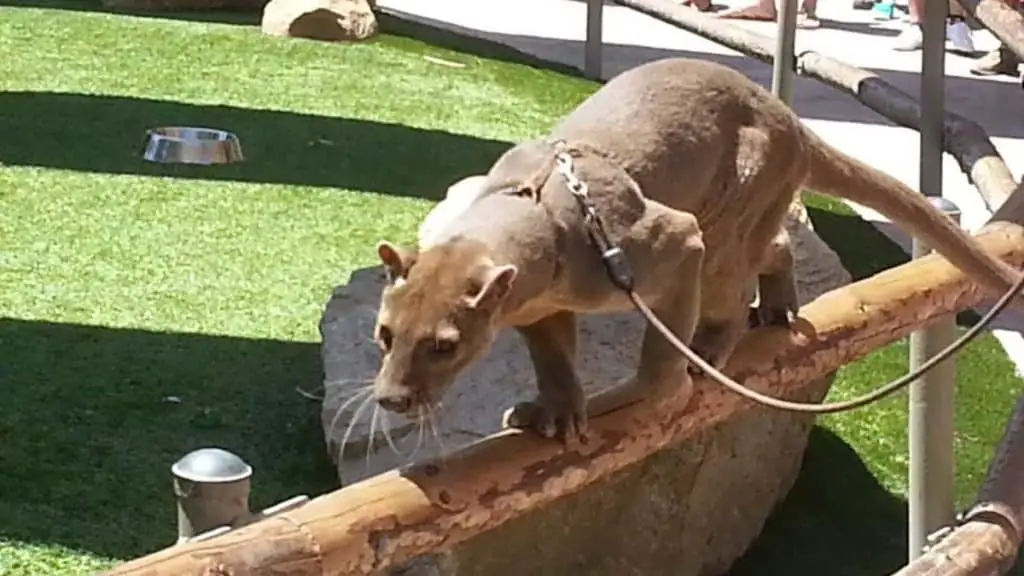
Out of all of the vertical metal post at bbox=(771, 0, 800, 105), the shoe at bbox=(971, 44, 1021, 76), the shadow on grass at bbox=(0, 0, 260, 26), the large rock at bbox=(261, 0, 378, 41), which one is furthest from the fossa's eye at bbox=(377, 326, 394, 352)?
the shoe at bbox=(971, 44, 1021, 76)

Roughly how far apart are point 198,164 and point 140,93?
76 cm

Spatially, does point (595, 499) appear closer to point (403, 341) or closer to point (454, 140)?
point (403, 341)

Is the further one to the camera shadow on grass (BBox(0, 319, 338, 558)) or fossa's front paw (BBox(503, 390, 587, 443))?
shadow on grass (BBox(0, 319, 338, 558))

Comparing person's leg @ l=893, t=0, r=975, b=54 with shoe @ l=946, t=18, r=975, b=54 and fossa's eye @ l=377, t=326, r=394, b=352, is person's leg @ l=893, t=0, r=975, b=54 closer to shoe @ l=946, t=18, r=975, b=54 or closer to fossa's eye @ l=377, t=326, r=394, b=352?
shoe @ l=946, t=18, r=975, b=54

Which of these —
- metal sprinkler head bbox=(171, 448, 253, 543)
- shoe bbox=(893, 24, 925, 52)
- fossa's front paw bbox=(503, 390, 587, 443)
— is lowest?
shoe bbox=(893, 24, 925, 52)

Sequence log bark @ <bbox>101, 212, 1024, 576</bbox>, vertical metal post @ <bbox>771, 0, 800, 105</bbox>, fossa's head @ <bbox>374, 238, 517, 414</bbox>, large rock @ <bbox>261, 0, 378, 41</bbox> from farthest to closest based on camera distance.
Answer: large rock @ <bbox>261, 0, 378, 41</bbox> < vertical metal post @ <bbox>771, 0, 800, 105</bbox> < fossa's head @ <bbox>374, 238, 517, 414</bbox> < log bark @ <bbox>101, 212, 1024, 576</bbox>

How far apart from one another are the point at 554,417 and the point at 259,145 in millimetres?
3161

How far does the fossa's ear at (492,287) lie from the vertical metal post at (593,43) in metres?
4.68

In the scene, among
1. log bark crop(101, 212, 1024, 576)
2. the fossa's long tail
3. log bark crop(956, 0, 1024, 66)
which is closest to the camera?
log bark crop(101, 212, 1024, 576)

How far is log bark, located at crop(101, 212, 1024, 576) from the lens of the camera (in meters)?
1.24

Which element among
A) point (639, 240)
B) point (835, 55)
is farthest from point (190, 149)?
point (835, 55)

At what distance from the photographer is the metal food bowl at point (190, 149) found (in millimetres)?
4406

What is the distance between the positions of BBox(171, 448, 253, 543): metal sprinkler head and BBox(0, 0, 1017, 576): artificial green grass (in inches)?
47.6

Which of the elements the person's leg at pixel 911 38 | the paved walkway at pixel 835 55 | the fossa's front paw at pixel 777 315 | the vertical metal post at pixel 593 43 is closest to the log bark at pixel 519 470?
the fossa's front paw at pixel 777 315
